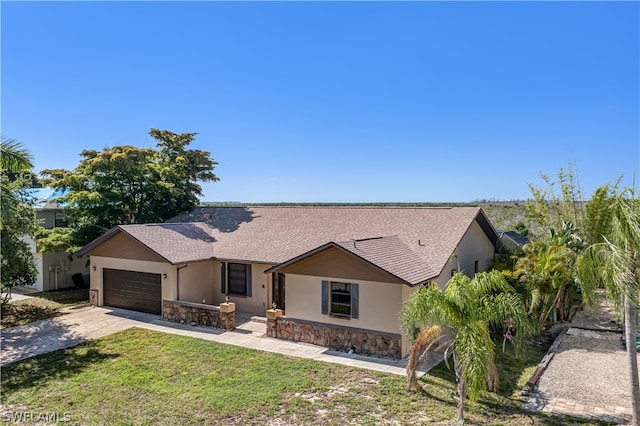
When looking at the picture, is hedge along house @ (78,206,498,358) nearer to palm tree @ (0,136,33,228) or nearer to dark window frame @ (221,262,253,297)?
dark window frame @ (221,262,253,297)

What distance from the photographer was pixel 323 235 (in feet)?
63.2

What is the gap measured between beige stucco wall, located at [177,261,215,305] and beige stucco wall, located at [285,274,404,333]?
19.5ft

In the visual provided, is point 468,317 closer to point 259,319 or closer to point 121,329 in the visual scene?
point 259,319

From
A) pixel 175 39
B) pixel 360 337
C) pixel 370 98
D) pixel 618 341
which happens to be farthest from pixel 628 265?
pixel 175 39

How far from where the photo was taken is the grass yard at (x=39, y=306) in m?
17.9

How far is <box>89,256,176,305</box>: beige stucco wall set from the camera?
59.3 feet

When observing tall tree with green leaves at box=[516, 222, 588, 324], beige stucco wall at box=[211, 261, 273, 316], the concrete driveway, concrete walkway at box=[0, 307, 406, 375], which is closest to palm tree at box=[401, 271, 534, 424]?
concrete walkway at box=[0, 307, 406, 375]

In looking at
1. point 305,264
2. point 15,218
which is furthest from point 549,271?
point 15,218

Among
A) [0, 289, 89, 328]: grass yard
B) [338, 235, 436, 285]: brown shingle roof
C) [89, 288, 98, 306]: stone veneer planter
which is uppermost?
[338, 235, 436, 285]: brown shingle roof

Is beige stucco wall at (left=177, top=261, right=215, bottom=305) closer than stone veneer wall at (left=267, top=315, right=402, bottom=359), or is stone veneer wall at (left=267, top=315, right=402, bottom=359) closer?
stone veneer wall at (left=267, top=315, right=402, bottom=359)

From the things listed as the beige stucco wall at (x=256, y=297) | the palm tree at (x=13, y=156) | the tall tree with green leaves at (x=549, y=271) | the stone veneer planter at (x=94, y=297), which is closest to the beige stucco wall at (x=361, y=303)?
the beige stucco wall at (x=256, y=297)

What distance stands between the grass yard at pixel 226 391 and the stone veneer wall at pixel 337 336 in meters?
1.67

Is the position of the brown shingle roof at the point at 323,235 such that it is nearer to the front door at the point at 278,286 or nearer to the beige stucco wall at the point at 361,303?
the front door at the point at 278,286

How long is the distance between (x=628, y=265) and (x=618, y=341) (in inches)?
399
